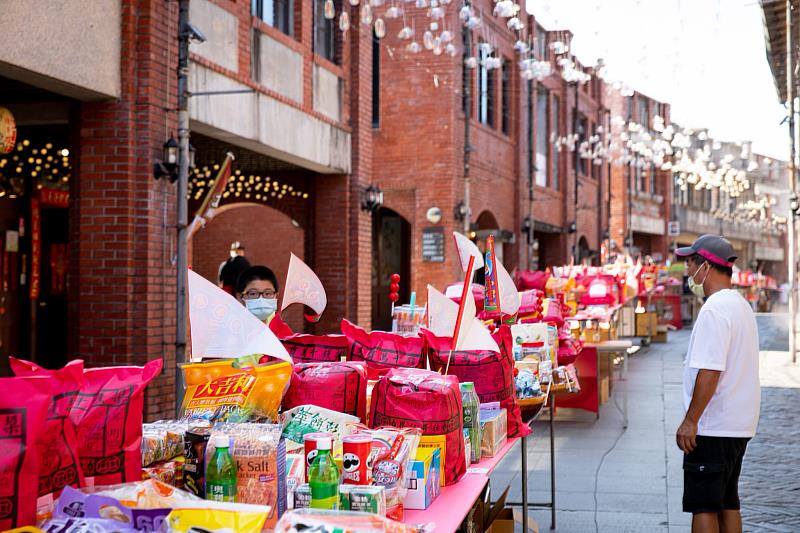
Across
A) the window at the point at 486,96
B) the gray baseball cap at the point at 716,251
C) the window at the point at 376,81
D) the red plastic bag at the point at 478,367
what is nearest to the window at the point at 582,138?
the window at the point at 486,96

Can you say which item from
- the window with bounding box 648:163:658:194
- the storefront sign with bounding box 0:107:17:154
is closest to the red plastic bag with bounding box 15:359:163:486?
the storefront sign with bounding box 0:107:17:154

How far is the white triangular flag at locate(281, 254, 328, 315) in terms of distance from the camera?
5234 mm

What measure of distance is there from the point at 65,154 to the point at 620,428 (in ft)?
25.0

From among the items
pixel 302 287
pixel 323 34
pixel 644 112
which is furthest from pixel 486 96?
pixel 644 112

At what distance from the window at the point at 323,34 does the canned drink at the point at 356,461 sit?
11121mm

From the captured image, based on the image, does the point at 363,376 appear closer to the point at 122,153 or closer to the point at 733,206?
the point at 122,153

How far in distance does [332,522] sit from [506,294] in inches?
136

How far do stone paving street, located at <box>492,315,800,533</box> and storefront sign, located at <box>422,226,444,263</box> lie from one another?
713 cm

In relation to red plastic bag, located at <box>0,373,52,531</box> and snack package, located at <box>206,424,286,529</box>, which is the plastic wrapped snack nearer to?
snack package, located at <box>206,424,286,529</box>

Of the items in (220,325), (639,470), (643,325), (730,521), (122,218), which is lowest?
(639,470)

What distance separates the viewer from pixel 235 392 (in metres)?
3.38

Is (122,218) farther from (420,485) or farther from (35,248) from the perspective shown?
(420,485)

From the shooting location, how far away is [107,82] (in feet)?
28.3

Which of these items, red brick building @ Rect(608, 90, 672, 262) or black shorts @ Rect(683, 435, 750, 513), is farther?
red brick building @ Rect(608, 90, 672, 262)
